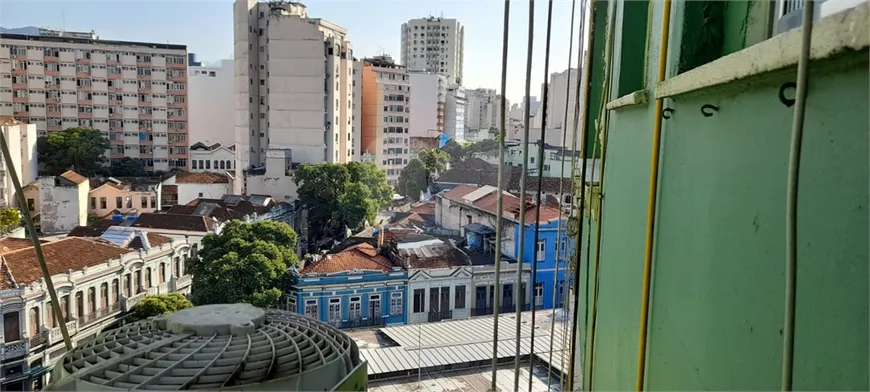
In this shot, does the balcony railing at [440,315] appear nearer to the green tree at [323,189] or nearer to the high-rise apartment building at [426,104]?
the green tree at [323,189]

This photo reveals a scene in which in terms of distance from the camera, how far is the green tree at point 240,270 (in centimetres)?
1229

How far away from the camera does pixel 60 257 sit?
1237cm

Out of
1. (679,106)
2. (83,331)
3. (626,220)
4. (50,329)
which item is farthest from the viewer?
(83,331)

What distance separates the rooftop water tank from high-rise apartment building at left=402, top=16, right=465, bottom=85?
163 feet

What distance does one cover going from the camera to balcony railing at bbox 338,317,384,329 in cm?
1384

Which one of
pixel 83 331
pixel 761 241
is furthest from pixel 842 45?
pixel 83 331

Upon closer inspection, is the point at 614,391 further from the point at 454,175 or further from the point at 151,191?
the point at 454,175

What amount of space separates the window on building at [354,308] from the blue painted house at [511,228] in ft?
11.3

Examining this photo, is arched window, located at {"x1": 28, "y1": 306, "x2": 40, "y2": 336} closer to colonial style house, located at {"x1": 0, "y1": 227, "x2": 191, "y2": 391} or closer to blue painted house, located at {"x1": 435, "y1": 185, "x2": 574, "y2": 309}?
colonial style house, located at {"x1": 0, "y1": 227, "x2": 191, "y2": 391}

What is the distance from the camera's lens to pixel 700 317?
3.47 feet

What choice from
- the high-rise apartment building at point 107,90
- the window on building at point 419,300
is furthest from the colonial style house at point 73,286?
the high-rise apartment building at point 107,90

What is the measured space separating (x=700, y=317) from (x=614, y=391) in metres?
0.72

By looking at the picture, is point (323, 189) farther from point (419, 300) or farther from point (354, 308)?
point (419, 300)

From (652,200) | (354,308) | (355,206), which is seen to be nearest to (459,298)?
(354,308)
